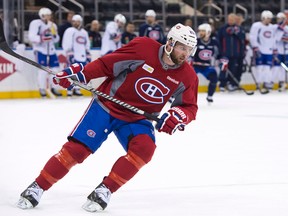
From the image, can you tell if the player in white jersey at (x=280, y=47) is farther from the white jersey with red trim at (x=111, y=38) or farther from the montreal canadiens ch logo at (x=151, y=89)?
the montreal canadiens ch logo at (x=151, y=89)

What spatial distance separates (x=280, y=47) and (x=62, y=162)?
A: 11373mm

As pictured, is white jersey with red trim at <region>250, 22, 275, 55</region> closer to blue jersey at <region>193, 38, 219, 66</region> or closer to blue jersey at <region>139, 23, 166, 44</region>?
blue jersey at <region>139, 23, 166, 44</region>

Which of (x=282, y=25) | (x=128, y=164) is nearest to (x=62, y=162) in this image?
(x=128, y=164)

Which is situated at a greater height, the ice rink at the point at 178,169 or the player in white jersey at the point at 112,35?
the player in white jersey at the point at 112,35

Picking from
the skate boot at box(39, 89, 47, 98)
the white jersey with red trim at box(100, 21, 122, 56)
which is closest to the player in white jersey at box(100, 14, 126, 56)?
the white jersey with red trim at box(100, 21, 122, 56)

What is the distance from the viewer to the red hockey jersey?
13.8 ft

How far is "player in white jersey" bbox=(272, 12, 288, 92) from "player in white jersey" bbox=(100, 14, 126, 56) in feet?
9.45

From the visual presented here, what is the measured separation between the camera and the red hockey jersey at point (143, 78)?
4199 mm

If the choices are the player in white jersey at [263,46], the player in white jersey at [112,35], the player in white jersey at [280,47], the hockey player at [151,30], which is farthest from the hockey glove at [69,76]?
the player in white jersey at [280,47]

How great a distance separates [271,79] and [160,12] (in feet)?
9.03

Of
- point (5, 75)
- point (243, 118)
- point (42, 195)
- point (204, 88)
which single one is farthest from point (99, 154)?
point (204, 88)

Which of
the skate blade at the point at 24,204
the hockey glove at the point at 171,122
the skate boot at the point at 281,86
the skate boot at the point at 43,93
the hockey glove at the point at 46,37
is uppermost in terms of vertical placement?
the hockey glove at the point at 171,122

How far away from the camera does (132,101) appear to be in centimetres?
426

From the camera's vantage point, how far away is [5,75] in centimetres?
1263
